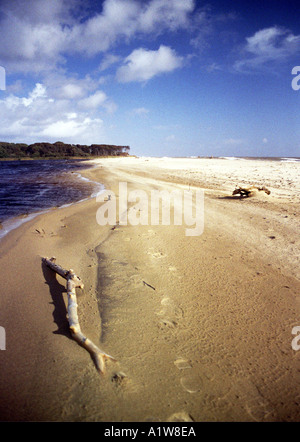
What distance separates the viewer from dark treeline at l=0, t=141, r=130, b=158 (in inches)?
3477

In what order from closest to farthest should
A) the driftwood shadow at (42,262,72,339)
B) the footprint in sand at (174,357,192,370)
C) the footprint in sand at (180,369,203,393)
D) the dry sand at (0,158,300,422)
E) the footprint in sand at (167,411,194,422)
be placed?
the footprint in sand at (167,411,194,422)
the dry sand at (0,158,300,422)
the footprint in sand at (180,369,203,393)
the footprint in sand at (174,357,192,370)
the driftwood shadow at (42,262,72,339)

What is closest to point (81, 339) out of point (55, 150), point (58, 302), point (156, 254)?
point (58, 302)

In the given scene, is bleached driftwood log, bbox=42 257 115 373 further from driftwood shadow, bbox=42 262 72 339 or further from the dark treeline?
the dark treeline

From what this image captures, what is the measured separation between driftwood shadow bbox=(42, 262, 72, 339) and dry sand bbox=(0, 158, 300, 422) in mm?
15

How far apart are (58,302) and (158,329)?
145cm

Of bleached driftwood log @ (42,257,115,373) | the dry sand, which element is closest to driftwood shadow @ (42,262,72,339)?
the dry sand

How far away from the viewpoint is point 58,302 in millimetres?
3043

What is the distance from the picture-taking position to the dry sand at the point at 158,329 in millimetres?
1779

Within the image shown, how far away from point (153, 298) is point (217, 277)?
113 cm

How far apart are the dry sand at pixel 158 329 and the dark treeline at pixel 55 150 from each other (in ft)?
307

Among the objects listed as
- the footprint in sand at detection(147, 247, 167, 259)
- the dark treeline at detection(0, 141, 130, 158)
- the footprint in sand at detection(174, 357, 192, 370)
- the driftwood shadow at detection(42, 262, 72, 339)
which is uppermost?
the dark treeline at detection(0, 141, 130, 158)

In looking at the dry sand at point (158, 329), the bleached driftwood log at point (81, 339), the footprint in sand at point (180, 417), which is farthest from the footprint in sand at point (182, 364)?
the bleached driftwood log at point (81, 339)

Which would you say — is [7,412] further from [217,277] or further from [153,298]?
[217,277]

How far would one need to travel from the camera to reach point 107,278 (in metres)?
3.57
